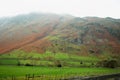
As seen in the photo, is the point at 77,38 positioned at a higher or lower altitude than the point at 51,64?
higher

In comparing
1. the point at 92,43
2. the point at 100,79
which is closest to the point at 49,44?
the point at 92,43

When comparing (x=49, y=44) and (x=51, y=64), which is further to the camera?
(x=49, y=44)

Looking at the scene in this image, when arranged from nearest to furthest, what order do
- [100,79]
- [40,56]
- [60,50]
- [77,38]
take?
1. [100,79]
2. [40,56]
3. [60,50]
4. [77,38]

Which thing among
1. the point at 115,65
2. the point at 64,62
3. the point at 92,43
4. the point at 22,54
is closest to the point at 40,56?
the point at 22,54

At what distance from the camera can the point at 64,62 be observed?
420 ft

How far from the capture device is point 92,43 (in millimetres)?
193375

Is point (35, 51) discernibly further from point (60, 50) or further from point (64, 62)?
point (64, 62)

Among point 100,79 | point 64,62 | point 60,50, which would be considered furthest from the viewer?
point 60,50

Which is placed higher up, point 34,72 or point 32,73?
point 32,73

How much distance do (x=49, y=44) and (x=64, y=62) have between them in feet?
157

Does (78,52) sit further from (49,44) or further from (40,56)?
(40,56)

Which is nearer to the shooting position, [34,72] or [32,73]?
[32,73]

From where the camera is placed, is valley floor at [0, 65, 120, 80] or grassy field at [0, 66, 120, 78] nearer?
valley floor at [0, 65, 120, 80]

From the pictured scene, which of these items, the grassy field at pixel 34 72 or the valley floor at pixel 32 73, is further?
the grassy field at pixel 34 72
